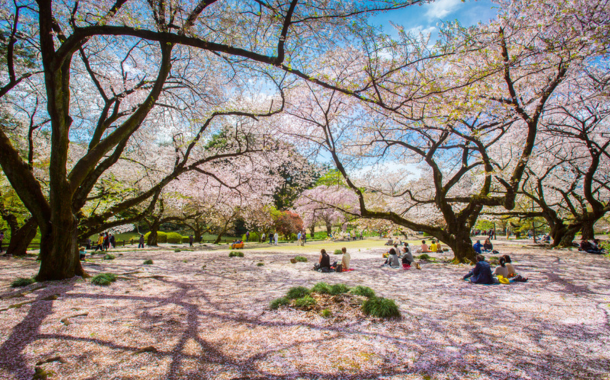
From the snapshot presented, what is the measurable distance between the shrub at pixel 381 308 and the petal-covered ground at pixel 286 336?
0.66 ft

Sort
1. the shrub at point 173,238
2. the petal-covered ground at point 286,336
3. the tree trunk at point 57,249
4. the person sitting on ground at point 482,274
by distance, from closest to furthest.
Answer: the petal-covered ground at point 286,336 → the tree trunk at point 57,249 → the person sitting on ground at point 482,274 → the shrub at point 173,238

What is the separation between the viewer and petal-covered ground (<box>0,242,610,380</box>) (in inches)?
109

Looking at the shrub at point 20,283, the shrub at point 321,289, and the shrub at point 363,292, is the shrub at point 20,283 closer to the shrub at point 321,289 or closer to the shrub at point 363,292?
the shrub at point 321,289

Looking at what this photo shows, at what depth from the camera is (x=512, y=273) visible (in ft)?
25.0

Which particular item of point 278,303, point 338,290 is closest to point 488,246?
point 338,290

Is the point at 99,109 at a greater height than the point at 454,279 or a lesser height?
greater

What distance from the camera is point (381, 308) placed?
14.3ft

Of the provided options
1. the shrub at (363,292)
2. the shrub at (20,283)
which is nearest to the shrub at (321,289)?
the shrub at (363,292)

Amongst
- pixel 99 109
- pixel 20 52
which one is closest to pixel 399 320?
pixel 20 52

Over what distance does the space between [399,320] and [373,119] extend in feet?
23.3

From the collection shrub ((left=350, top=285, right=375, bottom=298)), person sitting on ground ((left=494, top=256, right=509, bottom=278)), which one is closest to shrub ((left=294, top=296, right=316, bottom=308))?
shrub ((left=350, top=285, right=375, bottom=298))

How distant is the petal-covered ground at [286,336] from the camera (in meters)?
2.76

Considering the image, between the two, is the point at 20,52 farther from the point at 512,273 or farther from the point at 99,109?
the point at 512,273

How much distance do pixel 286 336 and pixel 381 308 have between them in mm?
1605
